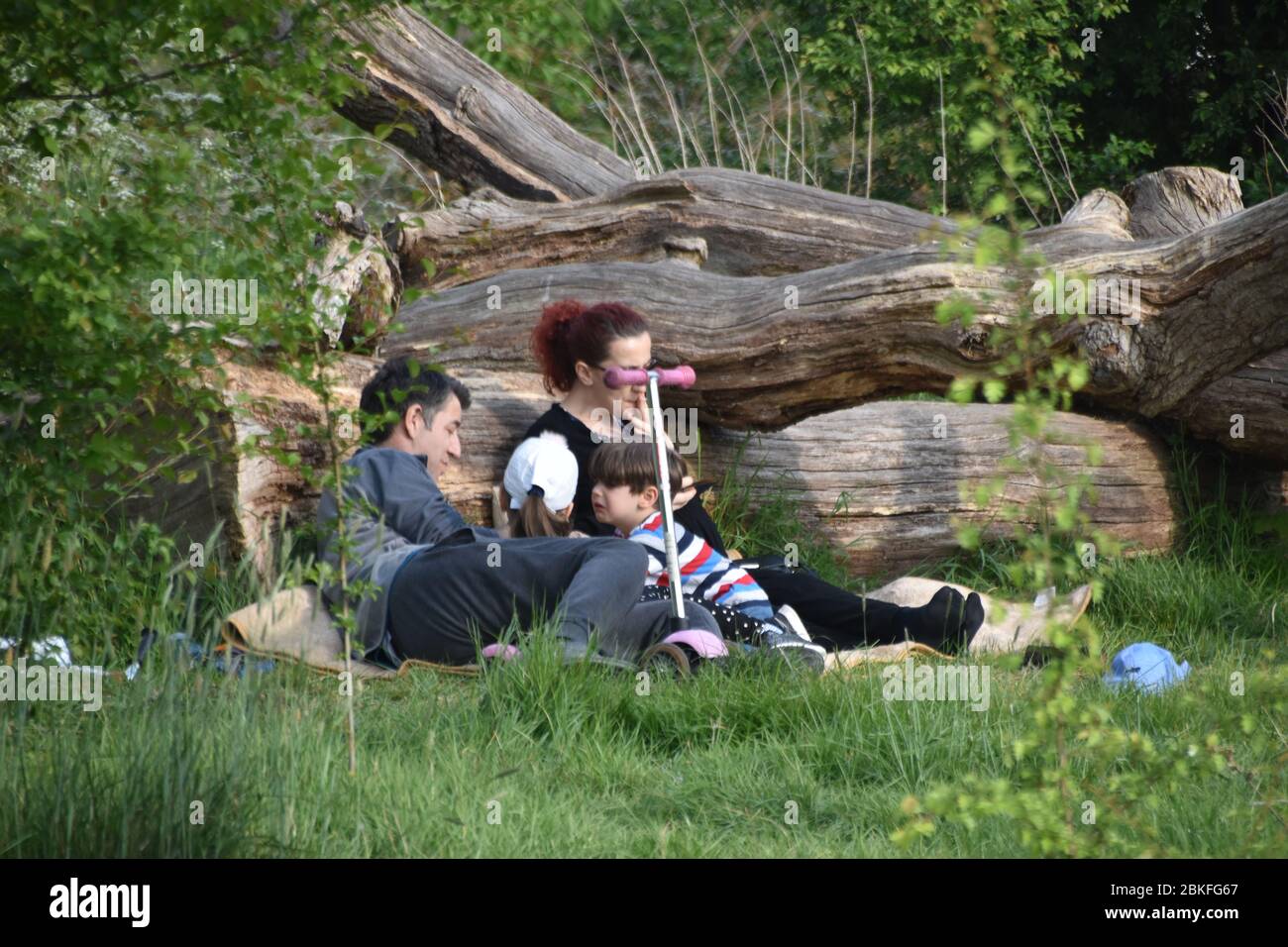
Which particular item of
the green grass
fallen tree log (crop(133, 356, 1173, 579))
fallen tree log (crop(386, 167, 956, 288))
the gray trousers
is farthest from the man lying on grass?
fallen tree log (crop(386, 167, 956, 288))

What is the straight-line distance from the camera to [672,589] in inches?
214

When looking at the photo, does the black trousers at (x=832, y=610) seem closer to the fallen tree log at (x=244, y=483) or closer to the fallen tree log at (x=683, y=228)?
the fallen tree log at (x=244, y=483)

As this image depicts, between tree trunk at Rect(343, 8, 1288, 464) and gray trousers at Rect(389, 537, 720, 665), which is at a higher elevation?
tree trunk at Rect(343, 8, 1288, 464)

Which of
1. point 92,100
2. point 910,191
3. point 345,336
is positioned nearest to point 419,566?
point 92,100

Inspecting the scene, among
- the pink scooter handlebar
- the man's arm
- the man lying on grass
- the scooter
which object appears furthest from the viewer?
the pink scooter handlebar

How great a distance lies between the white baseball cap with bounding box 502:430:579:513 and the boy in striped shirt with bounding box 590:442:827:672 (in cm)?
13

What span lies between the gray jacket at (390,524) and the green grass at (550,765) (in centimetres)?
40

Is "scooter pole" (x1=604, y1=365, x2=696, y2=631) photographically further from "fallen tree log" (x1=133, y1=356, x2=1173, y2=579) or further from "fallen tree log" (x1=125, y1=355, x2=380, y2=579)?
"fallen tree log" (x1=125, y1=355, x2=380, y2=579)

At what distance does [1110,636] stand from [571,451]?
8.34 ft

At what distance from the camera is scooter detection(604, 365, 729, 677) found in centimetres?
493

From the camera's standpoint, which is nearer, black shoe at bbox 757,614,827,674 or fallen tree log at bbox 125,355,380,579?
black shoe at bbox 757,614,827,674

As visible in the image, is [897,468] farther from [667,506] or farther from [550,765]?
[550,765]

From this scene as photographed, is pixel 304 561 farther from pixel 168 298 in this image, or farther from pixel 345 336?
pixel 345 336

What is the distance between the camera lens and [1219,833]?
11.2 feet
